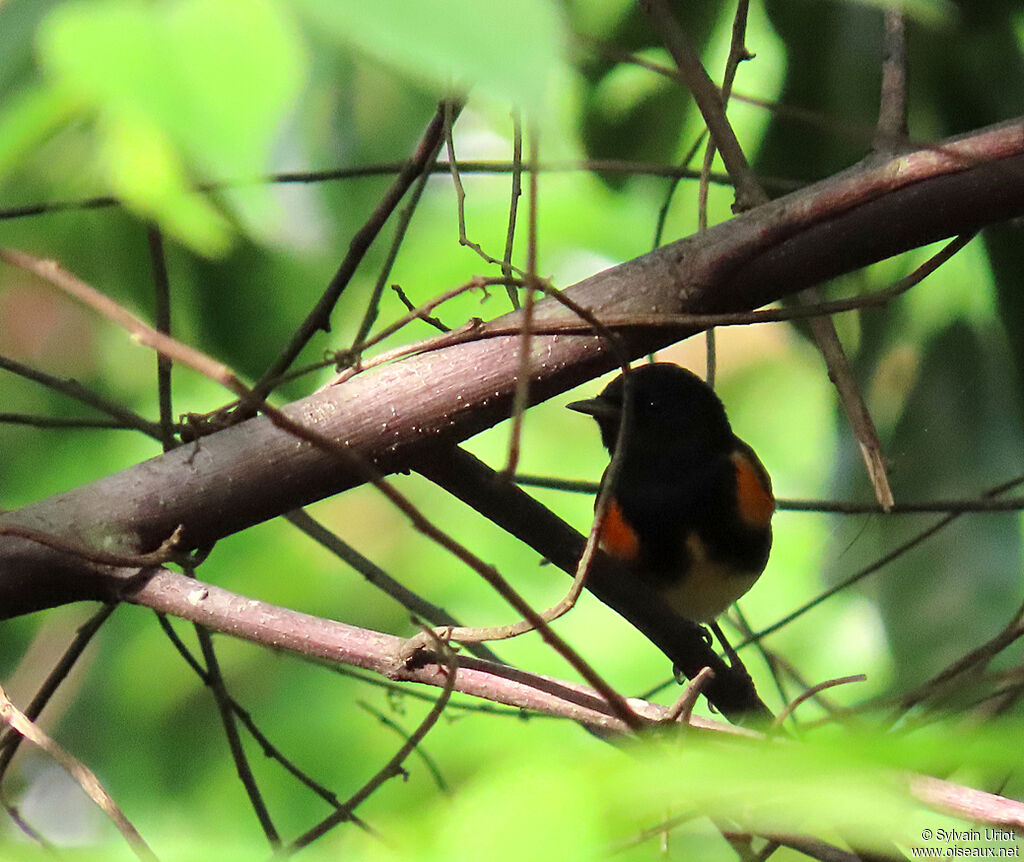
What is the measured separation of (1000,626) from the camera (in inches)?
86.1

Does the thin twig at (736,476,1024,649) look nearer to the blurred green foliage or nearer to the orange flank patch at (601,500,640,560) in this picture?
the blurred green foliage

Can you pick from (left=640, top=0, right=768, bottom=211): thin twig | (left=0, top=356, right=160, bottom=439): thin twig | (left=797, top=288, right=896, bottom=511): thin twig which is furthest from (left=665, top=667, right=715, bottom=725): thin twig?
(left=0, top=356, right=160, bottom=439): thin twig

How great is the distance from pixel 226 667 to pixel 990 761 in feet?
11.6

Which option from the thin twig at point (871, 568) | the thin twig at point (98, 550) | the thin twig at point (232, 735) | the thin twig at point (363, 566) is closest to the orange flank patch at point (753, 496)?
the thin twig at point (871, 568)

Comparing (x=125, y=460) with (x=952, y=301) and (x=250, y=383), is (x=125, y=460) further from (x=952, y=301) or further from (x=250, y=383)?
(x=952, y=301)

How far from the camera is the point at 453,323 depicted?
3625mm

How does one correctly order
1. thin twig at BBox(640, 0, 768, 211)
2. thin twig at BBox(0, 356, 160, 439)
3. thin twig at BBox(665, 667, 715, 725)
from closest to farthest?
thin twig at BBox(665, 667, 715, 725) < thin twig at BBox(640, 0, 768, 211) < thin twig at BBox(0, 356, 160, 439)

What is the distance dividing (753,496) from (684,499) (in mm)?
151

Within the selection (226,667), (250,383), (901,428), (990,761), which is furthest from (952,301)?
(226,667)

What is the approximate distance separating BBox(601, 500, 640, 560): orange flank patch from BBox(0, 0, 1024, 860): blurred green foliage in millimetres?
314

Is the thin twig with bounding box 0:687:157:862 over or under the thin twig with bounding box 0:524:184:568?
under

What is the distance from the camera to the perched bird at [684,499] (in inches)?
93.7

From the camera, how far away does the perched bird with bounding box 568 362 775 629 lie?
2.38 meters

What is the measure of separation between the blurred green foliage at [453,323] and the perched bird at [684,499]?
0.20m
